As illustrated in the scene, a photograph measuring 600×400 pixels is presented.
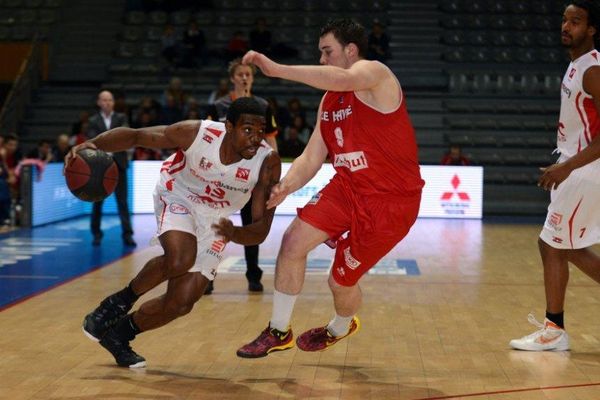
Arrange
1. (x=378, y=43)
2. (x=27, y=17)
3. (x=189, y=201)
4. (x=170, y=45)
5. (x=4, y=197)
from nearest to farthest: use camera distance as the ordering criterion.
Answer: (x=189, y=201)
(x=4, y=197)
(x=378, y=43)
(x=170, y=45)
(x=27, y=17)

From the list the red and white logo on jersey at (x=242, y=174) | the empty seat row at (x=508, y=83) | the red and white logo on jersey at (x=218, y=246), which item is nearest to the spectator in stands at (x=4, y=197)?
the red and white logo on jersey at (x=218, y=246)

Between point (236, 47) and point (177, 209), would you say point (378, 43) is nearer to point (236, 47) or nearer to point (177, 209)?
point (236, 47)

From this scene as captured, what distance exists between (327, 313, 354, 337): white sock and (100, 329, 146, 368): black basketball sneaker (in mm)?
990

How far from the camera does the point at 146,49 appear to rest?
20.1m

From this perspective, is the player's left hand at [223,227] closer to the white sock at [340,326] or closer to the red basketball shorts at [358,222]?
the red basketball shorts at [358,222]

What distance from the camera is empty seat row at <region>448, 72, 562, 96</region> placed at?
1891 cm

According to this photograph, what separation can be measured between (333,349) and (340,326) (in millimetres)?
509

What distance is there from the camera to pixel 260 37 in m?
18.4

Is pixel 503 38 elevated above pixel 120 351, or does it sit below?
above

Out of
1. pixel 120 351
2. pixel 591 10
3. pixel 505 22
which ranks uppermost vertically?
pixel 505 22

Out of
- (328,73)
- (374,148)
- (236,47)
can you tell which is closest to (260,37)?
(236,47)

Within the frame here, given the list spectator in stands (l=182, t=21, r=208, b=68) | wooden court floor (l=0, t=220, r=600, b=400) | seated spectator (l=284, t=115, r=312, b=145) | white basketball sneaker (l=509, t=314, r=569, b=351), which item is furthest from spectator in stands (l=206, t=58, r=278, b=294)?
spectator in stands (l=182, t=21, r=208, b=68)

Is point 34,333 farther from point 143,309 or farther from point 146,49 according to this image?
point 146,49

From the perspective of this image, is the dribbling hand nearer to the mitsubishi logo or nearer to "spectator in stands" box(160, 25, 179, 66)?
the mitsubishi logo
